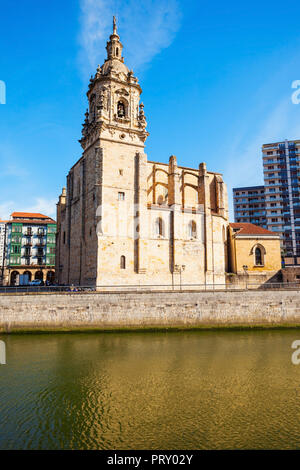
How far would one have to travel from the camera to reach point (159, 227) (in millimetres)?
34875

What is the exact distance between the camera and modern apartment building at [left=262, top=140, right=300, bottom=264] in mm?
70562

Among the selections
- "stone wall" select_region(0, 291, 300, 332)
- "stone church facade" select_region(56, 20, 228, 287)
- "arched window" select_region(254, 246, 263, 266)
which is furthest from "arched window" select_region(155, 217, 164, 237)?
"arched window" select_region(254, 246, 263, 266)

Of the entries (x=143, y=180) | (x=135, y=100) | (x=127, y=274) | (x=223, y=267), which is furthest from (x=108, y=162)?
(x=223, y=267)

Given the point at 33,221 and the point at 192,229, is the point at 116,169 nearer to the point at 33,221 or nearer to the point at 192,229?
the point at 192,229

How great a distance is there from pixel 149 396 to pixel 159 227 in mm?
23759

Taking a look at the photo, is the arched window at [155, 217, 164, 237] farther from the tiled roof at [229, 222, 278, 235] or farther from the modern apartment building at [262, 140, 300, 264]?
the modern apartment building at [262, 140, 300, 264]

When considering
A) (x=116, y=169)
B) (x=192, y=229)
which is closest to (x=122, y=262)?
(x=116, y=169)

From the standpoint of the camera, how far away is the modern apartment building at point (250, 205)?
85.9 meters

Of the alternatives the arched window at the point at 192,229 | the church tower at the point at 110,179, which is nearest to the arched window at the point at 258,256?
the arched window at the point at 192,229

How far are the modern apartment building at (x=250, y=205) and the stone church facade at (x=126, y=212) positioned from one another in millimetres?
48974

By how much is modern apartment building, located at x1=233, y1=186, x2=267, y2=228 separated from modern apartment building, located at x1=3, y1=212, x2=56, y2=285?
51.0 m
